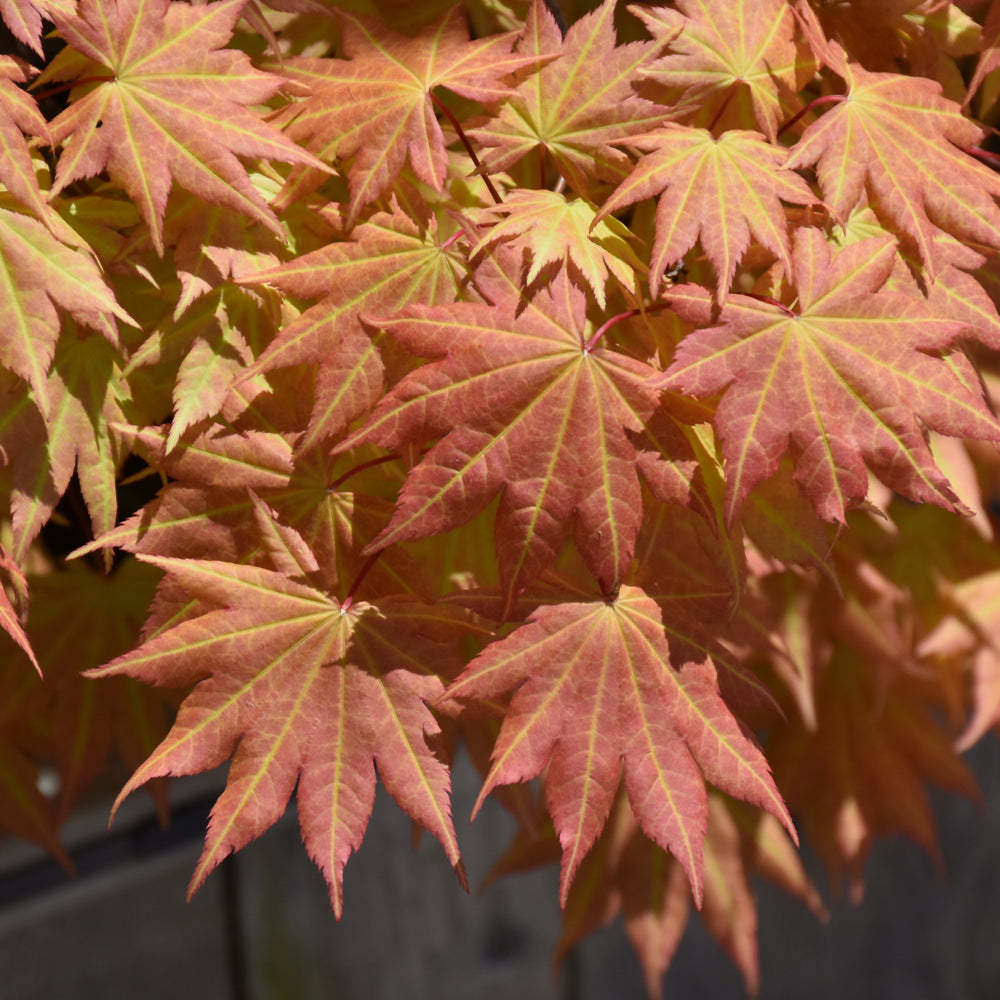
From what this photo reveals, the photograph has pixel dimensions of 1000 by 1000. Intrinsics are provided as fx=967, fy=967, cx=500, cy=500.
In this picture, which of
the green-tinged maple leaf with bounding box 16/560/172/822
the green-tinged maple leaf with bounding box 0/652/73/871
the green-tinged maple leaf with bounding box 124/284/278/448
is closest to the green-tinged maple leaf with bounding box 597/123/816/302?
the green-tinged maple leaf with bounding box 124/284/278/448

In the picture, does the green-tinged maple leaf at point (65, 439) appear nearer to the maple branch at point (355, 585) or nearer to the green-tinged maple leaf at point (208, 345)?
the green-tinged maple leaf at point (208, 345)

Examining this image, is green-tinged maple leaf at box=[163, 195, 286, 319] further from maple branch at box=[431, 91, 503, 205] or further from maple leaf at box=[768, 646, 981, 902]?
maple leaf at box=[768, 646, 981, 902]

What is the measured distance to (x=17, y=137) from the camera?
20.6 inches

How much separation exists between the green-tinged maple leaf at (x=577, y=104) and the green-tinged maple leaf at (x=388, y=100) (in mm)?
24

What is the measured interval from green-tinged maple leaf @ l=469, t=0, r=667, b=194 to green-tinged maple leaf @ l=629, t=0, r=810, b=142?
0.9 inches

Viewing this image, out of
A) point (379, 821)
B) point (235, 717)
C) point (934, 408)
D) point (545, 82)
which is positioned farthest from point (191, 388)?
point (379, 821)

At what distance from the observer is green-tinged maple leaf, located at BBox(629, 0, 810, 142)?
0.62 meters

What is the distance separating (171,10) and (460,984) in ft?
4.83

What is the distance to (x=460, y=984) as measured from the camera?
1.57 metres

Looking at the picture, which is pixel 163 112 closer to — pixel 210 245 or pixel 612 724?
pixel 210 245

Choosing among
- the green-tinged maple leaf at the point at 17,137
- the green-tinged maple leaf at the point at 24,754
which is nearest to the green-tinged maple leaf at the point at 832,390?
the green-tinged maple leaf at the point at 17,137

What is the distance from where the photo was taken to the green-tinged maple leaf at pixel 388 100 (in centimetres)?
58

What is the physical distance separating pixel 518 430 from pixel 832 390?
0.18 m

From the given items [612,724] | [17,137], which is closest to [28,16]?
[17,137]
